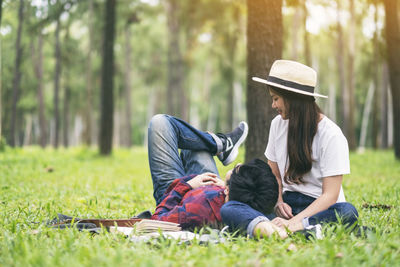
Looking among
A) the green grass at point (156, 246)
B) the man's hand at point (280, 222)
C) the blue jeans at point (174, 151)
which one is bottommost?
the green grass at point (156, 246)

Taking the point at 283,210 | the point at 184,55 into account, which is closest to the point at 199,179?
the point at 283,210

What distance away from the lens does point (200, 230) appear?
3461 mm

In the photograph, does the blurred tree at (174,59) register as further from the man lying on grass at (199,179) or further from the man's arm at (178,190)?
the man's arm at (178,190)

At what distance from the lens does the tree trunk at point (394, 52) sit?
1144cm

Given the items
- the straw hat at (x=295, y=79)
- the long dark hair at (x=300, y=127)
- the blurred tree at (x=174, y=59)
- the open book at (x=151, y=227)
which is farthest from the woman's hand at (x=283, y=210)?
the blurred tree at (x=174, y=59)

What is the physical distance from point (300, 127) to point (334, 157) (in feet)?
1.23

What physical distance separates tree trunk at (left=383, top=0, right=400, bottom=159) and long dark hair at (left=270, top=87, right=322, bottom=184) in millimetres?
9193

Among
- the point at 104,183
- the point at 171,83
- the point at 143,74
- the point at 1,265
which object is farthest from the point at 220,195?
the point at 143,74

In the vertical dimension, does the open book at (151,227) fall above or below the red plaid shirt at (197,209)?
below

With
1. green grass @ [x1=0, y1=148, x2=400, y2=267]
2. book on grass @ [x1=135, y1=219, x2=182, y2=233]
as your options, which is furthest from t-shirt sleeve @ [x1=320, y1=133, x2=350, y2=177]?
book on grass @ [x1=135, y1=219, x2=182, y2=233]

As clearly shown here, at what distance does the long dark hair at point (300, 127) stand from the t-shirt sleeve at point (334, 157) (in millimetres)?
146

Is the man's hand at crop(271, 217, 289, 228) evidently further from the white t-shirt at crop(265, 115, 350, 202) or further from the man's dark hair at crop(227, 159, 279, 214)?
the white t-shirt at crop(265, 115, 350, 202)

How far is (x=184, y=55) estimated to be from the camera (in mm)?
24953

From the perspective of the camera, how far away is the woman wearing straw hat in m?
3.31
